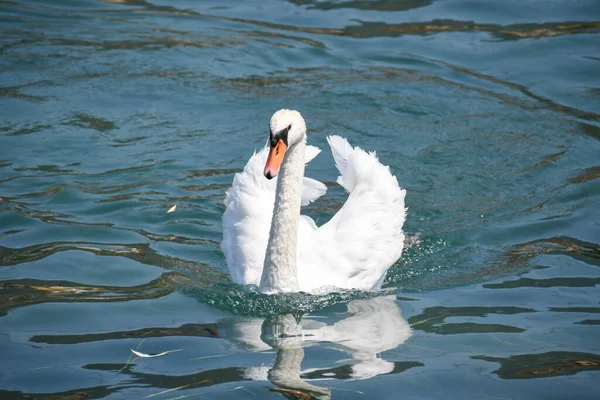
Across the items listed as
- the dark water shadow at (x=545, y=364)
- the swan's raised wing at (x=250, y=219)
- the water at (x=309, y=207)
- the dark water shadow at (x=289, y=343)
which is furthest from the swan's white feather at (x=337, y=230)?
the dark water shadow at (x=545, y=364)

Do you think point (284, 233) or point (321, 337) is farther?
point (284, 233)

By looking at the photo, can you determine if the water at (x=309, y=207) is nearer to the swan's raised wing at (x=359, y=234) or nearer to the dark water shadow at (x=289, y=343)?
the dark water shadow at (x=289, y=343)

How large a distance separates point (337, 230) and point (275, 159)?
164 cm

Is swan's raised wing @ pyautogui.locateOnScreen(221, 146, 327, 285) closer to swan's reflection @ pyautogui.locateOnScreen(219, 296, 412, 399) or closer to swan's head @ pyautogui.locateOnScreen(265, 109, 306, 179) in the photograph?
swan's reflection @ pyautogui.locateOnScreen(219, 296, 412, 399)

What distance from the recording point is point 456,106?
1186 cm

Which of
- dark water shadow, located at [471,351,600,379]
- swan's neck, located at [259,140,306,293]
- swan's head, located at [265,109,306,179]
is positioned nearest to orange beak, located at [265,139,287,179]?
swan's head, located at [265,109,306,179]

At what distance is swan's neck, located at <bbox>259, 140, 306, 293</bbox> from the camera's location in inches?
270

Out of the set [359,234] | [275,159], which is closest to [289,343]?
[275,159]

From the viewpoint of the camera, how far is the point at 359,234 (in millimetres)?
7637

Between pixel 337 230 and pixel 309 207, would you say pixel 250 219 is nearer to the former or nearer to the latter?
pixel 337 230

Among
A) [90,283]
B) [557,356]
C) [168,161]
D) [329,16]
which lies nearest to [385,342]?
[557,356]

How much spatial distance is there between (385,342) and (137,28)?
9.35 metres

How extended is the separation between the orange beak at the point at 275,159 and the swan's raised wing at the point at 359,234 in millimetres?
1272

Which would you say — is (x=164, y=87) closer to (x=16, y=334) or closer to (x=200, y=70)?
(x=200, y=70)
